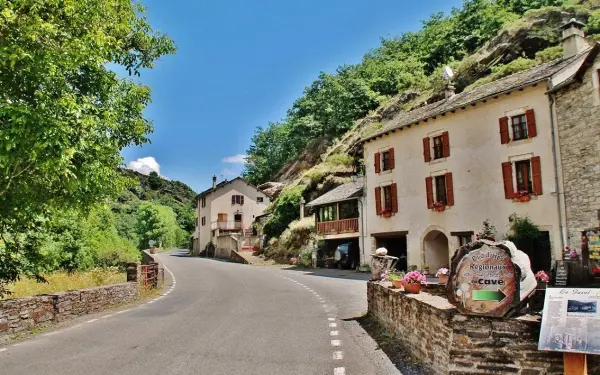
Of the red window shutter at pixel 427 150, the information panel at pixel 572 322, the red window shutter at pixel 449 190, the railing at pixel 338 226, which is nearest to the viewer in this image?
the information panel at pixel 572 322

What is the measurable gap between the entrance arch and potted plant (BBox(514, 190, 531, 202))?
18.4 feet

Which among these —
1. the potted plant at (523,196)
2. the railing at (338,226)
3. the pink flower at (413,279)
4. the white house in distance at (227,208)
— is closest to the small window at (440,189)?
the potted plant at (523,196)

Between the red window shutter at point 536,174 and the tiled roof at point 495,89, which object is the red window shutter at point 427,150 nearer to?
the tiled roof at point 495,89

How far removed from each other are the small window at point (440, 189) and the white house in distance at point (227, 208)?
38688 mm

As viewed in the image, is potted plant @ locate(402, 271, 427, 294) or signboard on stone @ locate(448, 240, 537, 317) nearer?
signboard on stone @ locate(448, 240, 537, 317)

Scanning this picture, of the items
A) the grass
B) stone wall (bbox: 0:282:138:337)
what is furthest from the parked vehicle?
stone wall (bbox: 0:282:138:337)

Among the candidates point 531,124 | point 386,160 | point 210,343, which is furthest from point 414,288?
point 386,160

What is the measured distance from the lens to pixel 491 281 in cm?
598

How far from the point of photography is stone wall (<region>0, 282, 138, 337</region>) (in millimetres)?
9633

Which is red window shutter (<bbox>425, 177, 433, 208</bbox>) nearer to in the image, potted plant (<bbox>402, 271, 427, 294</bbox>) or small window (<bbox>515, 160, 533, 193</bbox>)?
small window (<bbox>515, 160, 533, 193</bbox>)

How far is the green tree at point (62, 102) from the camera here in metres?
6.61

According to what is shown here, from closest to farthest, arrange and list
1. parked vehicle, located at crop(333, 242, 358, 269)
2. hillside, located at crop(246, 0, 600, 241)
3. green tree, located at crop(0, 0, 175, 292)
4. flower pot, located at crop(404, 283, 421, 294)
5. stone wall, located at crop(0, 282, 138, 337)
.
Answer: green tree, located at crop(0, 0, 175, 292) < flower pot, located at crop(404, 283, 421, 294) < stone wall, located at crop(0, 282, 138, 337) < parked vehicle, located at crop(333, 242, 358, 269) < hillside, located at crop(246, 0, 600, 241)

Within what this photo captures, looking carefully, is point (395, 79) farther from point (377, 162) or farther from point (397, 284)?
point (397, 284)

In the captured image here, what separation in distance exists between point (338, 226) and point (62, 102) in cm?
2755
